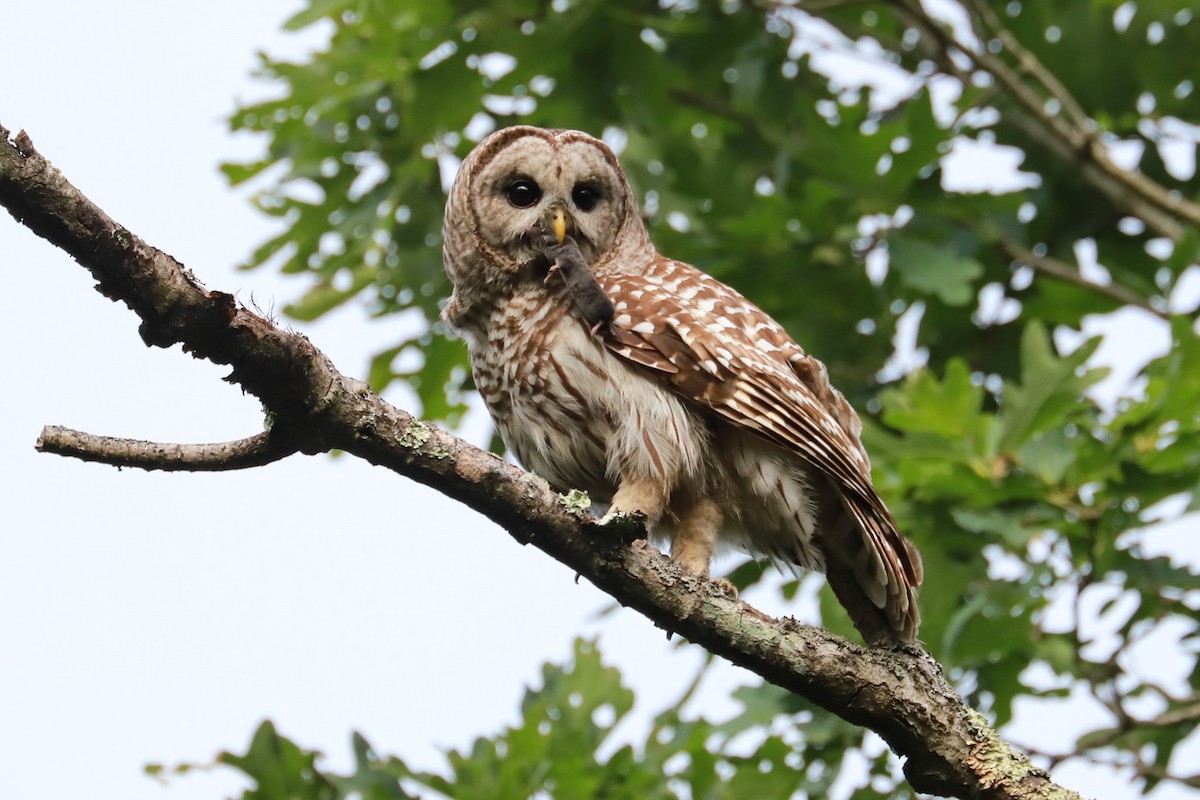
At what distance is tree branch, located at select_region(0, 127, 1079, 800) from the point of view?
2.02 metres

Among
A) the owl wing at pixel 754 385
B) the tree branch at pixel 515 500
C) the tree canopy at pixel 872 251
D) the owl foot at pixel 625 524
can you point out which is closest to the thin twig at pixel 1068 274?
the tree canopy at pixel 872 251

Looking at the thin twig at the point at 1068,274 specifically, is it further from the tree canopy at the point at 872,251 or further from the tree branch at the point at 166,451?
the tree branch at the point at 166,451

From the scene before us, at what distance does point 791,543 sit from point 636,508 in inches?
18.4

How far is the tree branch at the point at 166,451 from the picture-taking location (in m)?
2.27

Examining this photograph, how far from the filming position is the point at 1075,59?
18.7ft

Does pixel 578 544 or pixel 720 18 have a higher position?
pixel 720 18

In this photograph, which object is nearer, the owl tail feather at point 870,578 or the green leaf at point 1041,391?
the owl tail feather at point 870,578

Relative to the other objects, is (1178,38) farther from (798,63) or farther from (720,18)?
(720,18)

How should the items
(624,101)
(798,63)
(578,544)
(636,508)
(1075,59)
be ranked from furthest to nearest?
(798,63) < (1075,59) < (624,101) < (636,508) < (578,544)

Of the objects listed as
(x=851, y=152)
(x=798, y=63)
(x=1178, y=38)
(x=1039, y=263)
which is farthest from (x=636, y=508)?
(x=1178, y=38)

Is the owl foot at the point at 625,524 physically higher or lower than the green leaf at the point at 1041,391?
lower

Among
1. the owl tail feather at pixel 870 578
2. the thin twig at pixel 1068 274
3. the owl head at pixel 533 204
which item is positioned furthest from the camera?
the thin twig at pixel 1068 274

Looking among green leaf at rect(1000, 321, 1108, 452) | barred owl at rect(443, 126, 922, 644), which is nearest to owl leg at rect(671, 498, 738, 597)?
barred owl at rect(443, 126, 922, 644)

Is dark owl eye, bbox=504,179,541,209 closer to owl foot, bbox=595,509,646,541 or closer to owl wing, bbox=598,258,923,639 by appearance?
owl wing, bbox=598,258,923,639
